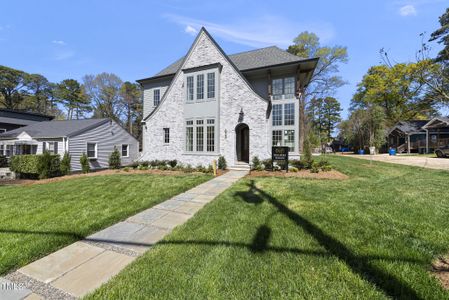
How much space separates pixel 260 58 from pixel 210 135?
6.85 m

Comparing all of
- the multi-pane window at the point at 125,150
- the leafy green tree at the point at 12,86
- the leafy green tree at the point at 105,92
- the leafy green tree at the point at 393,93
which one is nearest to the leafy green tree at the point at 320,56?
the leafy green tree at the point at 393,93

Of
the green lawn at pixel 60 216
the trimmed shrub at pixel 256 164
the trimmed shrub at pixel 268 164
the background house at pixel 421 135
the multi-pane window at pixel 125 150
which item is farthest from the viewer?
the background house at pixel 421 135

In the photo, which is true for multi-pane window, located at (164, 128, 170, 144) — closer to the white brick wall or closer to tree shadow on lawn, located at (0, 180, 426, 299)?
the white brick wall

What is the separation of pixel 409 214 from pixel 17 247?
714 centimetres

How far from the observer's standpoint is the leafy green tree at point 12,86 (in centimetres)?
3522

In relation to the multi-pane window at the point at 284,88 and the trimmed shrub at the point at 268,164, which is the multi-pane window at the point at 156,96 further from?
the trimmed shrub at the point at 268,164

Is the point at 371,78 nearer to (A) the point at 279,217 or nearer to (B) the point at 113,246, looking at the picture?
(A) the point at 279,217

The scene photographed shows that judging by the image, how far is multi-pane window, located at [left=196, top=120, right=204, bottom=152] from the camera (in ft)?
42.7

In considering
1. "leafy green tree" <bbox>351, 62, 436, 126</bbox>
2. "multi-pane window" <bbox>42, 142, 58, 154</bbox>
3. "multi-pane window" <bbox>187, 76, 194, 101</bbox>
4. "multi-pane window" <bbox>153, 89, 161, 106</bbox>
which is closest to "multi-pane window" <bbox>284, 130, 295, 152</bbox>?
"multi-pane window" <bbox>187, 76, 194, 101</bbox>

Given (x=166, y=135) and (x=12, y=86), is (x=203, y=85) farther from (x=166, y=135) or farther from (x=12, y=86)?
(x=12, y=86)

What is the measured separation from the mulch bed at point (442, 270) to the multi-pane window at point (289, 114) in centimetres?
1033

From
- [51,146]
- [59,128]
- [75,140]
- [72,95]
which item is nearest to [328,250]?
[75,140]

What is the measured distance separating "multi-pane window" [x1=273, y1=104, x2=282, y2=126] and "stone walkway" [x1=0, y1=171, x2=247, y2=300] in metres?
9.61

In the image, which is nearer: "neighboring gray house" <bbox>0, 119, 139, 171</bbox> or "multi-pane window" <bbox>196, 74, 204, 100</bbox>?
"multi-pane window" <bbox>196, 74, 204, 100</bbox>
